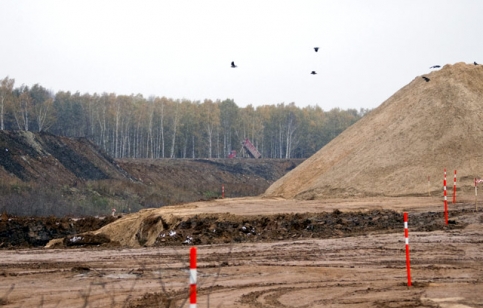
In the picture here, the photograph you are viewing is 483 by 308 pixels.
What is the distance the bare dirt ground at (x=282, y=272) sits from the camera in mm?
11680

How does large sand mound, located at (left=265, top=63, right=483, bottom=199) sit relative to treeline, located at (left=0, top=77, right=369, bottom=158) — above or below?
below

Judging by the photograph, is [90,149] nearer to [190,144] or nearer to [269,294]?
[190,144]

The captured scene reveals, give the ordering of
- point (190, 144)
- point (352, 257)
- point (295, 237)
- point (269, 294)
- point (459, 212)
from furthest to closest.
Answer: point (190, 144) < point (459, 212) < point (295, 237) < point (352, 257) < point (269, 294)

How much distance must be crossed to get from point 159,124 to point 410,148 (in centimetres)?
7590

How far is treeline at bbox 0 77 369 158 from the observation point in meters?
96.7

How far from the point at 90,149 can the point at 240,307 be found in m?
61.5

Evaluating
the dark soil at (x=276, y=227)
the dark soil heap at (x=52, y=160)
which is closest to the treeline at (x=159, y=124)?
the dark soil heap at (x=52, y=160)

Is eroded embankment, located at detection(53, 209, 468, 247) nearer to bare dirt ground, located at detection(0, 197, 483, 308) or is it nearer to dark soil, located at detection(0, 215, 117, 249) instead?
bare dirt ground, located at detection(0, 197, 483, 308)

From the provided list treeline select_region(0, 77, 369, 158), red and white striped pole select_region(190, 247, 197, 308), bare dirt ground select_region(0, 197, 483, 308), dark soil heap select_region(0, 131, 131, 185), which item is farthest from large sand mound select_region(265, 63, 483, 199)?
treeline select_region(0, 77, 369, 158)

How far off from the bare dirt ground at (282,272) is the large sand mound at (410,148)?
8.83 metres

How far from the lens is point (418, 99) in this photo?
131 ft

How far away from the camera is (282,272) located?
14.6 meters

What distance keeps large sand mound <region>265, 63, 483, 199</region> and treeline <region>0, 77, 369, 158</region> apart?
5560cm

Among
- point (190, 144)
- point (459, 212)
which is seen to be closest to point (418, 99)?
point (459, 212)
